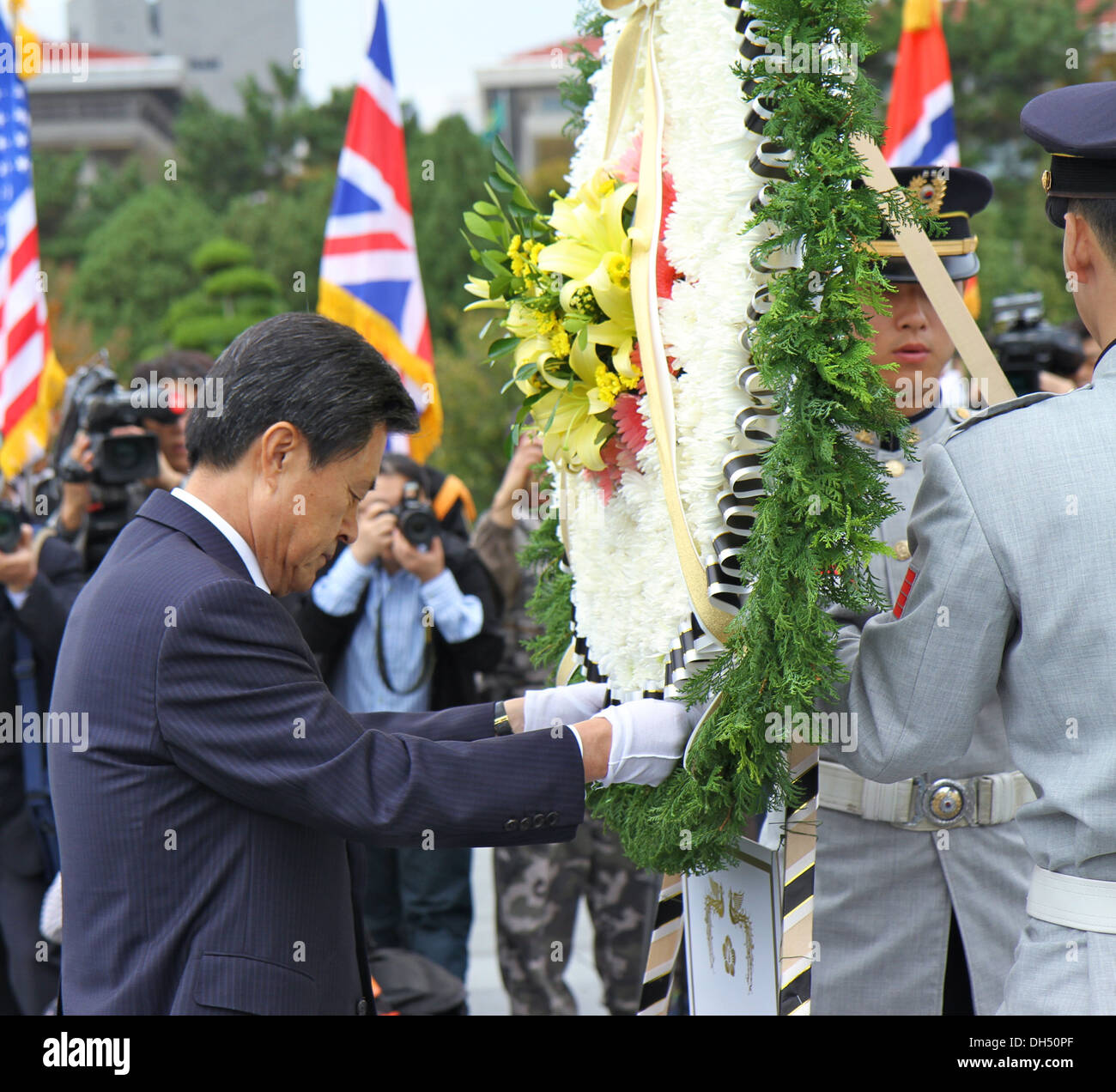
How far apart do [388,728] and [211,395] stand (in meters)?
0.66

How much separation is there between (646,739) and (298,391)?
2.40ft

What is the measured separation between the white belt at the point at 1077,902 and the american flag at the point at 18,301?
476cm

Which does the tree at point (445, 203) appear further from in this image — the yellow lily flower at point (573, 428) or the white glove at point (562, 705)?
the white glove at point (562, 705)

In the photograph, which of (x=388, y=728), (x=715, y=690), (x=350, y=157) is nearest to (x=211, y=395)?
(x=388, y=728)

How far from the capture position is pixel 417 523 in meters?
4.18

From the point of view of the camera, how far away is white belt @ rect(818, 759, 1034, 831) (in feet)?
7.59

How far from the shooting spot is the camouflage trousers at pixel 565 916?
14.0ft

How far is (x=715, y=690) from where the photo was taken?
1.89m

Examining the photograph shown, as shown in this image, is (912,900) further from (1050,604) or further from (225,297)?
(225,297)

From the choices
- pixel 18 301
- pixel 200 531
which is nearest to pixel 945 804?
pixel 200 531

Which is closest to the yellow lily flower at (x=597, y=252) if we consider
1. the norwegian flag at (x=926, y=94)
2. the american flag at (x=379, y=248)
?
the american flag at (x=379, y=248)

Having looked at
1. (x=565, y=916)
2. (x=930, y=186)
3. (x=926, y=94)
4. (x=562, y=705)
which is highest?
(x=926, y=94)

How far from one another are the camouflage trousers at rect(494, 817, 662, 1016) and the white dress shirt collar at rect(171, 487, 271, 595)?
2631 mm
